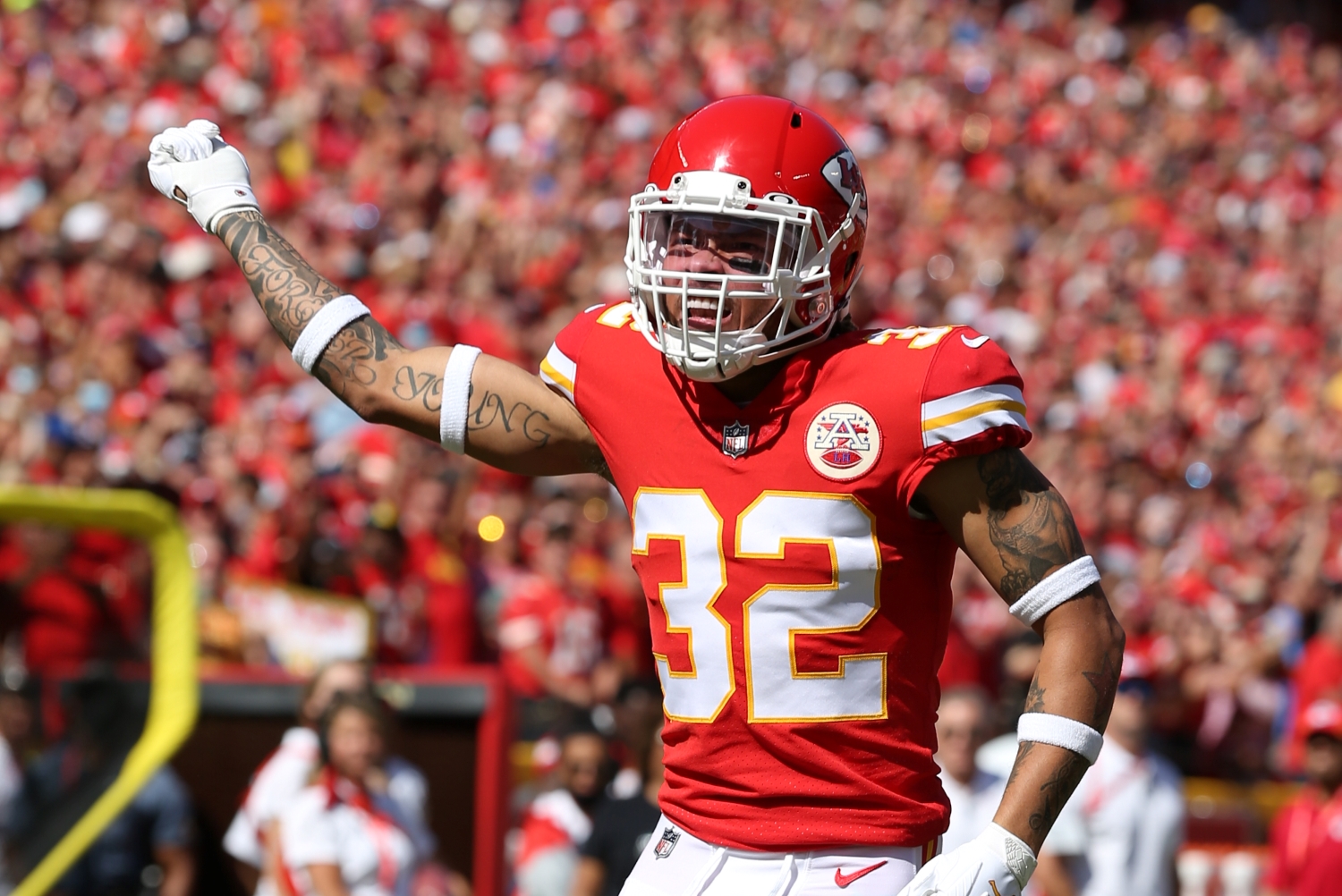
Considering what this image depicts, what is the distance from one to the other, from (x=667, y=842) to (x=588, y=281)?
30.9 ft

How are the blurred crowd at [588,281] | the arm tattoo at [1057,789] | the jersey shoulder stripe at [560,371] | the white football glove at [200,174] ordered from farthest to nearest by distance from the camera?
the blurred crowd at [588,281], the white football glove at [200,174], the jersey shoulder stripe at [560,371], the arm tattoo at [1057,789]

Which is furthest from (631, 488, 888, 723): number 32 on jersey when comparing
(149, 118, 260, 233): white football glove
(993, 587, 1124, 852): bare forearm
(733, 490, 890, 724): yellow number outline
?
(149, 118, 260, 233): white football glove

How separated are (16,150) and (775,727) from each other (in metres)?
10.4

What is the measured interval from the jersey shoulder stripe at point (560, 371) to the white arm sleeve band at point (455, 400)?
0.13m

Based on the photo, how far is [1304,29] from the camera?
68.0 feet

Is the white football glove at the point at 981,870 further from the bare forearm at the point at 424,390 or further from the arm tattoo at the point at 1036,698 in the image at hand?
the bare forearm at the point at 424,390

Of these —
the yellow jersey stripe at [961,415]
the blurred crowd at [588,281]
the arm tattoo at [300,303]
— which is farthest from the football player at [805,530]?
the blurred crowd at [588,281]

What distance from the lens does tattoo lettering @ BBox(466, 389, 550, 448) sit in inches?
112

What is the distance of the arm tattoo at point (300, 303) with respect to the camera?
2869mm

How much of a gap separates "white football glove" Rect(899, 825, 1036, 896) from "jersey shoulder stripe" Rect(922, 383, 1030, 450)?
1.76 ft

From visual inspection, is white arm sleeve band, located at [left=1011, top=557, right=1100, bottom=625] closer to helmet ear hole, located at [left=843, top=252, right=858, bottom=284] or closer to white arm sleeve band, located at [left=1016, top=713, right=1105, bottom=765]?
white arm sleeve band, located at [left=1016, top=713, right=1105, bottom=765]

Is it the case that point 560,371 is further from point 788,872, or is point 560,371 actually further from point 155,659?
point 155,659

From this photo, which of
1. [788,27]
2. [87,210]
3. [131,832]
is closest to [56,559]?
[131,832]

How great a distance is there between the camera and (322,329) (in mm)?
2873
